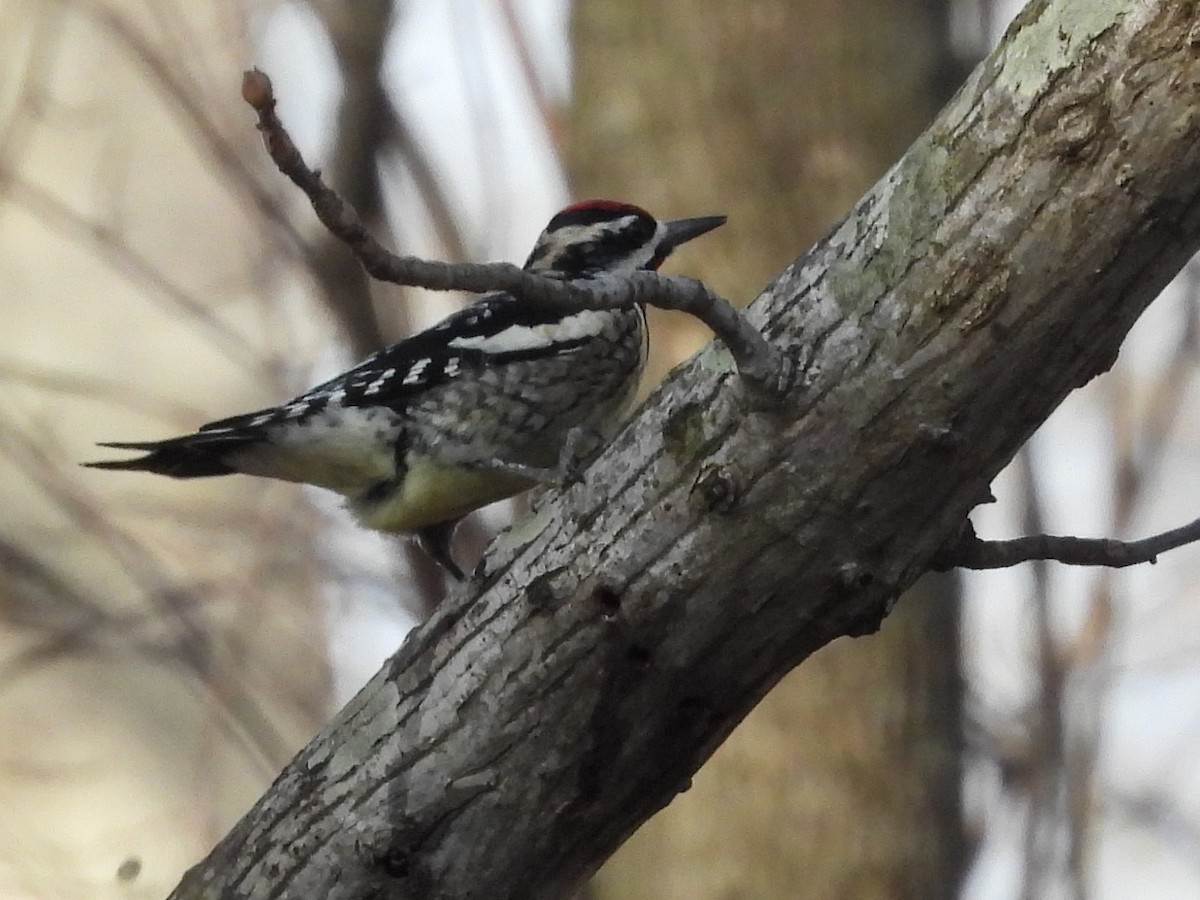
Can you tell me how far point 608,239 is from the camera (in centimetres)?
280

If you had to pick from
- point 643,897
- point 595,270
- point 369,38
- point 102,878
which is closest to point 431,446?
point 595,270

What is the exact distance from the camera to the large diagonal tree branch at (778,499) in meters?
1.36

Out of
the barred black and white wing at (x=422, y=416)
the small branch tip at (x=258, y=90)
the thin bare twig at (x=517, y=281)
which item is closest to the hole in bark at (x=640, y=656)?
the thin bare twig at (x=517, y=281)

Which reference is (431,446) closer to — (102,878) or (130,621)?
(130,621)

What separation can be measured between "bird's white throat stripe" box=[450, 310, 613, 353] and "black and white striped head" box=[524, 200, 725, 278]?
33 cm

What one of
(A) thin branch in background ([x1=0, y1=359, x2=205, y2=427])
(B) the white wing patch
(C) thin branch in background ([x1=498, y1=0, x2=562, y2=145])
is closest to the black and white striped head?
(B) the white wing patch

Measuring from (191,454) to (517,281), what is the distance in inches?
52.0

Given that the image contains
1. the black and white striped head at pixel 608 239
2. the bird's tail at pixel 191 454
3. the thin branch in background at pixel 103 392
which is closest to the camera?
the bird's tail at pixel 191 454

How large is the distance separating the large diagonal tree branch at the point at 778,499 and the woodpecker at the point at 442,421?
0.67 metres

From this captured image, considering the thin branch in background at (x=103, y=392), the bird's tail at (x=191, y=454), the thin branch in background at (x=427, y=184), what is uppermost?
the thin branch in background at (x=103, y=392)

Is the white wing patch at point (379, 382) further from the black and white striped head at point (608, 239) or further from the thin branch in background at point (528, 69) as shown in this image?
the thin branch in background at point (528, 69)

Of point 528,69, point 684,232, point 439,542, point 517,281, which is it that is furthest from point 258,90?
point 528,69

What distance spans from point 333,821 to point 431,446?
0.81 metres

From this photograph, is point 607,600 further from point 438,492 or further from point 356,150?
point 356,150
